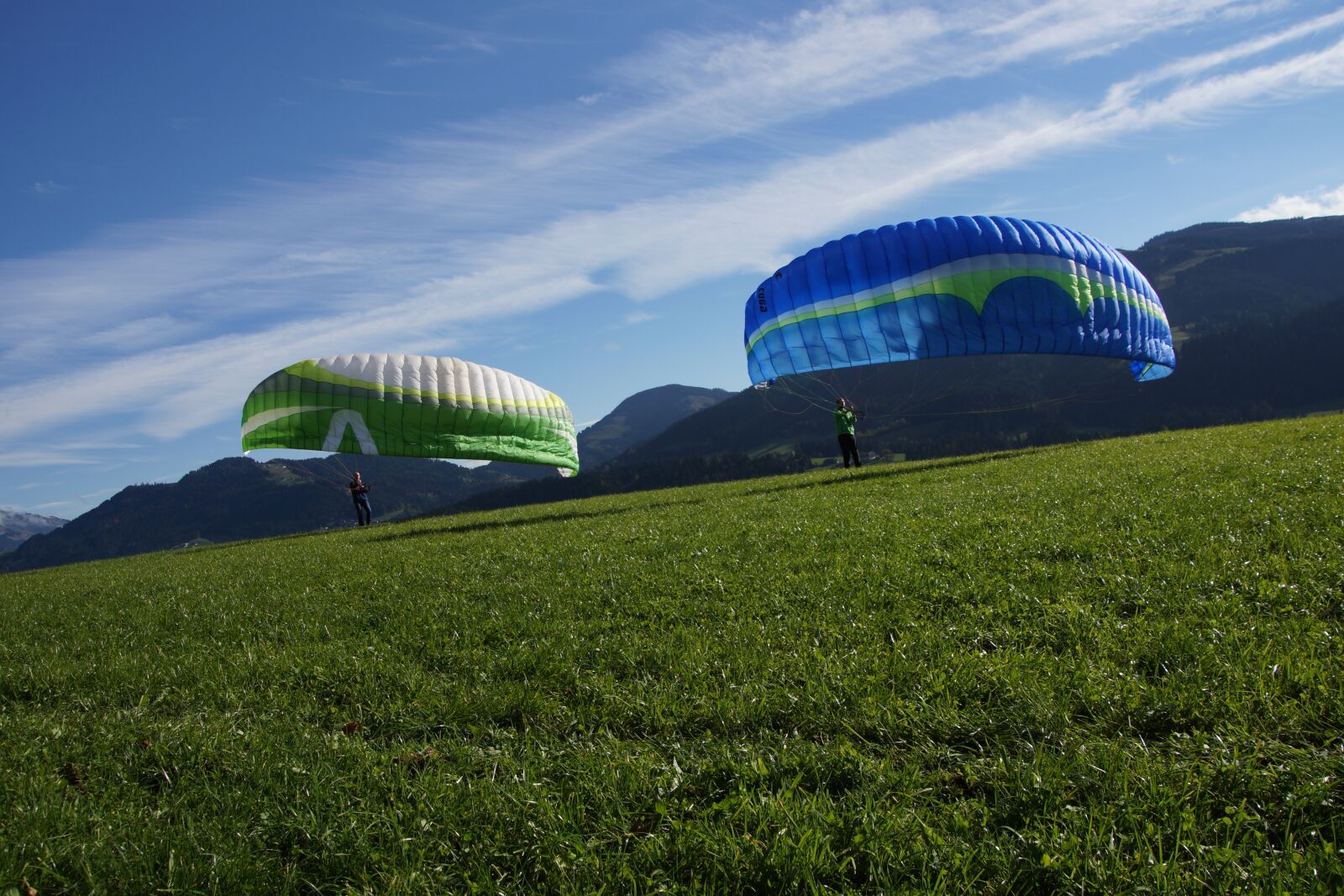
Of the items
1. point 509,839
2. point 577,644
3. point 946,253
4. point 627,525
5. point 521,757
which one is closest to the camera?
point 509,839

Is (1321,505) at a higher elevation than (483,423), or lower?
lower

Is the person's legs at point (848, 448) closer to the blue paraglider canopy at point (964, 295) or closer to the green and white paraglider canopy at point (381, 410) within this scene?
the blue paraglider canopy at point (964, 295)

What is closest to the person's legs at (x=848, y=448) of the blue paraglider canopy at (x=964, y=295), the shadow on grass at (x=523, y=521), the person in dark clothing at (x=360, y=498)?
the blue paraglider canopy at (x=964, y=295)

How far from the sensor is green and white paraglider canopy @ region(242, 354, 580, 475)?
41.3 metres

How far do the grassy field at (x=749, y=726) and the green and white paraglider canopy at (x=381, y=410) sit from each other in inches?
1316

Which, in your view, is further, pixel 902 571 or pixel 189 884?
pixel 902 571

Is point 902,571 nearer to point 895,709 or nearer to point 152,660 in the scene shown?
point 895,709

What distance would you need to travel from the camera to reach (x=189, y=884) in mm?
3287

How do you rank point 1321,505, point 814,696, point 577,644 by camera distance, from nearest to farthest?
point 814,696, point 577,644, point 1321,505

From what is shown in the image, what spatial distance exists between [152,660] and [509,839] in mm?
5885

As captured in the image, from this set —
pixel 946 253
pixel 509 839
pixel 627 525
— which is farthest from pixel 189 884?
pixel 946 253

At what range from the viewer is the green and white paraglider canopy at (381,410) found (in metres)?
41.3

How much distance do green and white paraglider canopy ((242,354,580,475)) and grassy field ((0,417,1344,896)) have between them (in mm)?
33438

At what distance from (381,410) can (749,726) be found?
40681 mm
